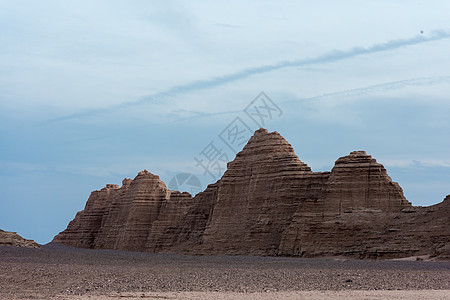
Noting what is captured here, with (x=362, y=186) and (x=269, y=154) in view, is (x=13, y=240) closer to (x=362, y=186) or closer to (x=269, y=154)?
(x=269, y=154)

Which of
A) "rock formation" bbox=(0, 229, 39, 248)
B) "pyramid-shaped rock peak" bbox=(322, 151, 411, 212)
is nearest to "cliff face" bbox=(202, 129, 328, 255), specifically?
"pyramid-shaped rock peak" bbox=(322, 151, 411, 212)

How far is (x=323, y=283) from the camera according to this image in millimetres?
23953

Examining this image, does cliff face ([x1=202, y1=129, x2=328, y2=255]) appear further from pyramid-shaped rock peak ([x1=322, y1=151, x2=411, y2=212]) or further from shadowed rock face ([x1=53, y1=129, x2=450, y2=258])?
pyramid-shaped rock peak ([x1=322, y1=151, x2=411, y2=212])

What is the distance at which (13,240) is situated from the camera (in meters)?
58.1

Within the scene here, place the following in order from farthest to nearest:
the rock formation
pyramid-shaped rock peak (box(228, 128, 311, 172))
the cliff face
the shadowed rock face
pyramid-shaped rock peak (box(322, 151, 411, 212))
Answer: pyramid-shaped rock peak (box(228, 128, 311, 172))
the cliff face
pyramid-shaped rock peak (box(322, 151, 411, 212))
the rock formation
the shadowed rock face

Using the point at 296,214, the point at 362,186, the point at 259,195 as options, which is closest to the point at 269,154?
the point at 259,195

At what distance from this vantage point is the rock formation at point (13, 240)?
57.2m

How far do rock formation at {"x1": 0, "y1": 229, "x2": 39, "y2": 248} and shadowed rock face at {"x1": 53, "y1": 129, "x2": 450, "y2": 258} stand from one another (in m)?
18.0

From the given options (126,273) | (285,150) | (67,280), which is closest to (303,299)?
(67,280)

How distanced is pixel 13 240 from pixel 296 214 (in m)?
24.9

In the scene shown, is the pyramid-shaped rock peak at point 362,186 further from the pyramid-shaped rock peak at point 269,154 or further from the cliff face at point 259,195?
the pyramid-shaped rock peak at point 269,154

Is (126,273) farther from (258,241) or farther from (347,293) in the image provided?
(258,241)

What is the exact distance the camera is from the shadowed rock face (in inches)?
2041

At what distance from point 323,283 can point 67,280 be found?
30.5ft
